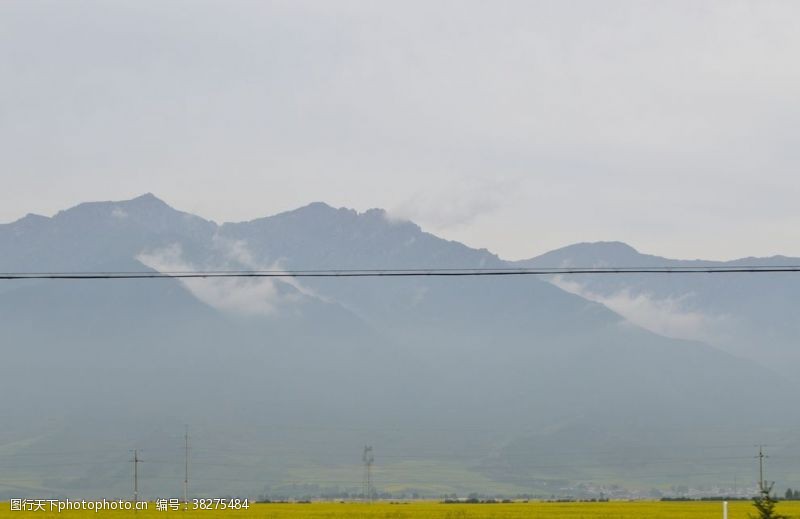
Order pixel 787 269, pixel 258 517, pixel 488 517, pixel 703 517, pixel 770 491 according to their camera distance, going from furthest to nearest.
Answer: pixel 703 517 → pixel 258 517 → pixel 488 517 → pixel 770 491 → pixel 787 269

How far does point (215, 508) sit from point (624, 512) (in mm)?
29773

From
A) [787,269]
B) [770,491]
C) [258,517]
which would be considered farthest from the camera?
[258,517]

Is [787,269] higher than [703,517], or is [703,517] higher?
[787,269]

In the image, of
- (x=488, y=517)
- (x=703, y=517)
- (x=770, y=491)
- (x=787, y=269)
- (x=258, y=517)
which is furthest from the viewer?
(x=703, y=517)

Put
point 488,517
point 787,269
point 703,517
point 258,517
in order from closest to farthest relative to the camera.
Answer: point 787,269
point 488,517
point 258,517
point 703,517

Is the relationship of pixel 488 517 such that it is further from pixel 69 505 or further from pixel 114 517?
pixel 69 505

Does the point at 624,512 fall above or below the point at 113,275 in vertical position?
below

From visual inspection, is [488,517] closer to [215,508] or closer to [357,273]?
[215,508]

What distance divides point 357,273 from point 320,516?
57208mm

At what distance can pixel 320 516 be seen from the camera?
296 feet

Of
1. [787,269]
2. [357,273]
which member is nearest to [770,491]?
[787,269]

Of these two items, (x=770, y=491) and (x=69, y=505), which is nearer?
(x=770, y=491)

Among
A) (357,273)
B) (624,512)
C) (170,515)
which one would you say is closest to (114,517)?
(170,515)

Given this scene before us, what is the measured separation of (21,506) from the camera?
91.6 metres
